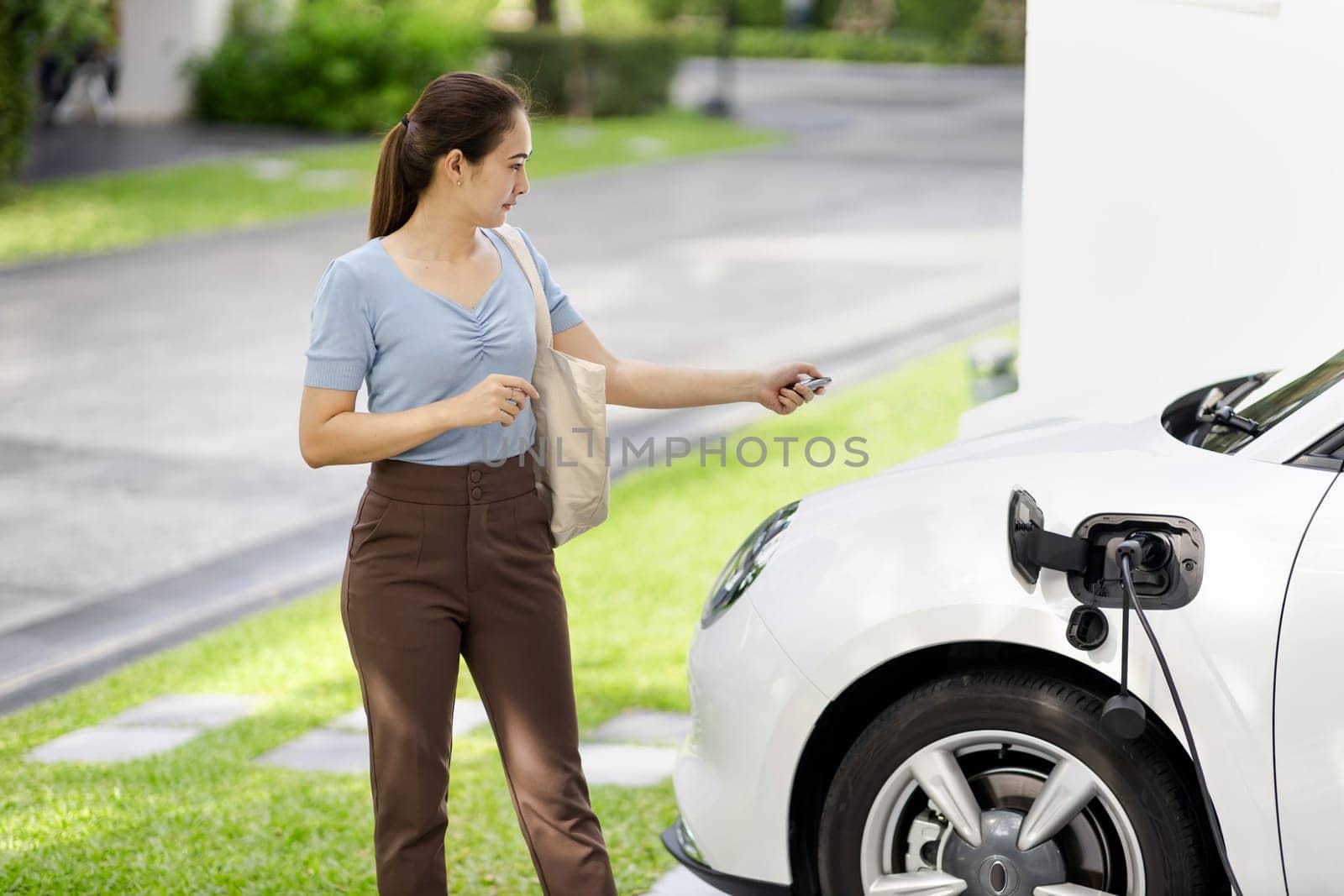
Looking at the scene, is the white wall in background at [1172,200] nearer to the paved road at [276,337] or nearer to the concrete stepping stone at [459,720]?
the concrete stepping stone at [459,720]

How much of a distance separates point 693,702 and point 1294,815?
3.83 ft

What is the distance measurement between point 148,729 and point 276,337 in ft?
22.4

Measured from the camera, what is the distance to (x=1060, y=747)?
3.06 metres

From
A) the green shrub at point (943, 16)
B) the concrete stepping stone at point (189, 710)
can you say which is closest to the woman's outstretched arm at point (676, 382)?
the concrete stepping stone at point (189, 710)

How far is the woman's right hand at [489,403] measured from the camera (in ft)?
9.79

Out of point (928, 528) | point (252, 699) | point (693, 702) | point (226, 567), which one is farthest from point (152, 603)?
point (928, 528)

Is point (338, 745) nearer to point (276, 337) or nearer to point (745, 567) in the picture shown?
point (745, 567)

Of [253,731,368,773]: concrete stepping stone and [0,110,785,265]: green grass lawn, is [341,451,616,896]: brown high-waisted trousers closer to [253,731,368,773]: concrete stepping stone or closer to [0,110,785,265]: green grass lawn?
[253,731,368,773]: concrete stepping stone

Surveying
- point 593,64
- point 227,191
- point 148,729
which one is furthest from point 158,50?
point 148,729

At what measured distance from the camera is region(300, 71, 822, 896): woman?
10.1 feet

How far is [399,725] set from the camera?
10.4 ft

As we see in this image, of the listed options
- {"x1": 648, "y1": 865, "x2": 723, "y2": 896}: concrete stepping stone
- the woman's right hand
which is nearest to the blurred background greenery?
{"x1": 648, "y1": 865, "x2": 723, "y2": 896}: concrete stepping stone

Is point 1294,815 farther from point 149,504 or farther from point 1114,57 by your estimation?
point 149,504

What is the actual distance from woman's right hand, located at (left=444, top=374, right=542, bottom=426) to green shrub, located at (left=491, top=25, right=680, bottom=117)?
26.5 m
